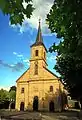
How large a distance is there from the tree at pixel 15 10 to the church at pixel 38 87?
5040 cm

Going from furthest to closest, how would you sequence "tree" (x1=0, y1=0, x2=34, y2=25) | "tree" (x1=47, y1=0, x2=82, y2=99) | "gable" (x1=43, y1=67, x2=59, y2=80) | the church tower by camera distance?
the church tower
"gable" (x1=43, y1=67, x2=59, y2=80)
"tree" (x1=47, y1=0, x2=82, y2=99)
"tree" (x1=0, y1=0, x2=34, y2=25)

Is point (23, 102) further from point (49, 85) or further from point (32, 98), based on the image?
point (49, 85)

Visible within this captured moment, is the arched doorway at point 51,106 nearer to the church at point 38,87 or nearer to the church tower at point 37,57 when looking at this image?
the church at point 38,87

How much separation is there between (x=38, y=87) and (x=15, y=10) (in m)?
53.2

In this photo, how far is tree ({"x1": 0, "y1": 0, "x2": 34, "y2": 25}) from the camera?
11.2ft

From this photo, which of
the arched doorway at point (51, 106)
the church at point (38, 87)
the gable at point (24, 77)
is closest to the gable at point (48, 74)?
the church at point (38, 87)

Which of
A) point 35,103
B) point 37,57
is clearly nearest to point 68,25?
point 35,103

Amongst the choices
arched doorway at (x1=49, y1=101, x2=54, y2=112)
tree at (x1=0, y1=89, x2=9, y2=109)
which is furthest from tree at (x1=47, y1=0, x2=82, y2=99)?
tree at (x1=0, y1=89, x2=9, y2=109)

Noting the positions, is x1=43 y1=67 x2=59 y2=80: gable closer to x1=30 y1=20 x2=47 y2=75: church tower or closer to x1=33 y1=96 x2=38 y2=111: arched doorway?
x1=30 y1=20 x2=47 y2=75: church tower

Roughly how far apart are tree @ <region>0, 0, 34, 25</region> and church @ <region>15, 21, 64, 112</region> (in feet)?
165

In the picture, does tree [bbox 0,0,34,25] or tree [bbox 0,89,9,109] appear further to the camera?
tree [bbox 0,89,9,109]

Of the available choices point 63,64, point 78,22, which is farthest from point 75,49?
point 63,64

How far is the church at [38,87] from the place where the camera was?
54250mm

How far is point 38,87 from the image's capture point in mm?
56656
